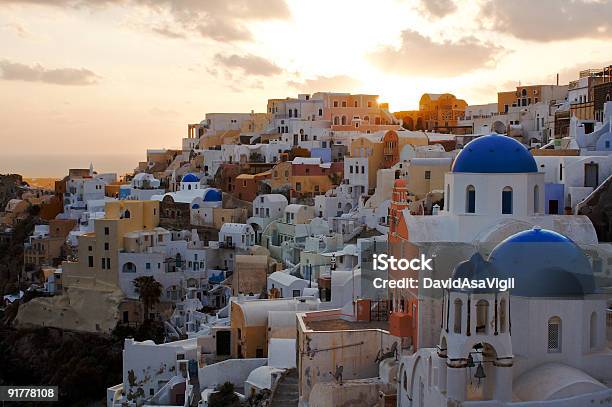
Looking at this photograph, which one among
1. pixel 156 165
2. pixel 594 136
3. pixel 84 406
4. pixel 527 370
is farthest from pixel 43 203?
pixel 527 370

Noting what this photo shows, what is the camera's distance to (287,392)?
69.2ft

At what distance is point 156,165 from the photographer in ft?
211

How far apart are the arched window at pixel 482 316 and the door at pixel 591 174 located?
16445mm

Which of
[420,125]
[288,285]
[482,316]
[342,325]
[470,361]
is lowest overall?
[288,285]

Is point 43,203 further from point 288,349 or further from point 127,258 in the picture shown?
point 288,349

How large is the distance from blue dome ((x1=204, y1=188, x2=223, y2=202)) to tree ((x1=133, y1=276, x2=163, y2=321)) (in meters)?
7.60

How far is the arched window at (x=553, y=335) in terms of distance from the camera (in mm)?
15211

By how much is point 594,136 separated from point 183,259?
18714 mm

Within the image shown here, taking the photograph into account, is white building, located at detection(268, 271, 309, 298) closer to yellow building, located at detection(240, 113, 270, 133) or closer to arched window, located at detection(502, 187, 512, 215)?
arched window, located at detection(502, 187, 512, 215)

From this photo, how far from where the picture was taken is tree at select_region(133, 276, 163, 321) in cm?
3703

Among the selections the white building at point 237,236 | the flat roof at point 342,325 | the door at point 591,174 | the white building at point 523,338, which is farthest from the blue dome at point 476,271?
the white building at point 237,236

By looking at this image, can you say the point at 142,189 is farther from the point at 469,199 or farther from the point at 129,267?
the point at 469,199

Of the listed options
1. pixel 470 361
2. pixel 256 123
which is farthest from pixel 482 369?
pixel 256 123

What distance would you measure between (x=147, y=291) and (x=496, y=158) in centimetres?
2169
